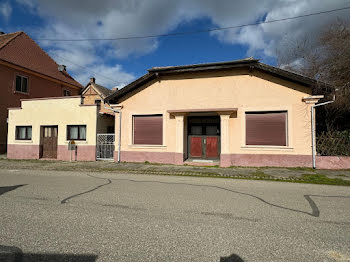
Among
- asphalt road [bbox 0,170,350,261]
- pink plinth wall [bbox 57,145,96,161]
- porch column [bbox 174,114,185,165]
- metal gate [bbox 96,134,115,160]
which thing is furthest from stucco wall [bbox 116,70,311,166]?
asphalt road [bbox 0,170,350,261]

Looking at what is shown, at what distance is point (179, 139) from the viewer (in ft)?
39.9

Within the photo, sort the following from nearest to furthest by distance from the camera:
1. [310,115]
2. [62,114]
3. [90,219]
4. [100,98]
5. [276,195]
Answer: [90,219] < [276,195] < [310,115] < [62,114] < [100,98]

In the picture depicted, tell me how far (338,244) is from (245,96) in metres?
9.34

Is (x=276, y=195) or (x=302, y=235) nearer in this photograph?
(x=302, y=235)

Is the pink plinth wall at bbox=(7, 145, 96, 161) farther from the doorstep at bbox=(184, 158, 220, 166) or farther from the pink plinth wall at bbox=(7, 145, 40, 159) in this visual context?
the doorstep at bbox=(184, 158, 220, 166)

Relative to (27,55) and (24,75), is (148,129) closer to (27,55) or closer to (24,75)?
(24,75)

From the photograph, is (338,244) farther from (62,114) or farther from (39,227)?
(62,114)

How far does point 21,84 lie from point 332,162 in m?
24.4

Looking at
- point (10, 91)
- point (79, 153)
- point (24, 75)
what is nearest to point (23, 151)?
point (79, 153)

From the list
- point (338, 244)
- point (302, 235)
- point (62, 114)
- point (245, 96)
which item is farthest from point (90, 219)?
point (62, 114)

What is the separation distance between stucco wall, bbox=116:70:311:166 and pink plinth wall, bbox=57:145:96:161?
2.29 meters

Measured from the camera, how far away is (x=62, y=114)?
580 inches

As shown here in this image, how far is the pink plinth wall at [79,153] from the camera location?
13.9 meters

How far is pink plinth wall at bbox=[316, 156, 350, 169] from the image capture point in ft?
32.3
